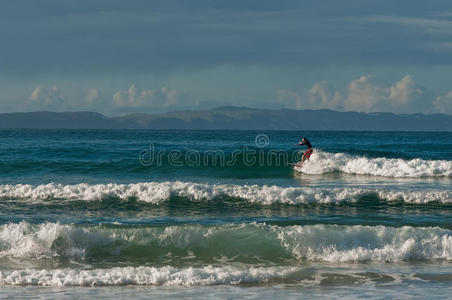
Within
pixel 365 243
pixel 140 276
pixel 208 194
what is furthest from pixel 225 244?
pixel 208 194

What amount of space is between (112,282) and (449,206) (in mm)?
12104

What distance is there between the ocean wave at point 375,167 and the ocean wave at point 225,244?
15.7m

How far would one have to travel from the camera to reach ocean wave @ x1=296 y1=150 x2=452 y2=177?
28.1 metres

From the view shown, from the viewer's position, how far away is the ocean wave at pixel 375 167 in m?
28.1

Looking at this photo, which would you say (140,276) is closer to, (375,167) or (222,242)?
(222,242)

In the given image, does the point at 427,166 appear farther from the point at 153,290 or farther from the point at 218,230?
the point at 153,290

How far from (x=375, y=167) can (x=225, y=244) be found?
18.2 metres

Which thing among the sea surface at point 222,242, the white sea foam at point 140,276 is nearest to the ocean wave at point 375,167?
the sea surface at point 222,242

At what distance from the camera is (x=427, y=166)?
2867 centimetres

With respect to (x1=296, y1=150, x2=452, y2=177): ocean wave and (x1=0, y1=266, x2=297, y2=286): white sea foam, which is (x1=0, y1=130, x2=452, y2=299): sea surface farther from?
(x1=296, y1=150, x2=452, y2=177): ocean wave

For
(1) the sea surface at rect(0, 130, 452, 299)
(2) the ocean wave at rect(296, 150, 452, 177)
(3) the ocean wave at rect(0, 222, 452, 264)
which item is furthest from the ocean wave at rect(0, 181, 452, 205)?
(2) the ocean wave at rect(296, 150, 452, 177)

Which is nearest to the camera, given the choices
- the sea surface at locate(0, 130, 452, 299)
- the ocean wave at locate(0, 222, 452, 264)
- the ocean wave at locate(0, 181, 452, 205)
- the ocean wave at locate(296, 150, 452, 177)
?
the sea surface at locate(0, 130, 452, 299)

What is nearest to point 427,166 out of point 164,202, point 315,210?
point 315,210

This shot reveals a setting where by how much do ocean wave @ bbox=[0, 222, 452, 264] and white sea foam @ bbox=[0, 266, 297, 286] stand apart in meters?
1.30
